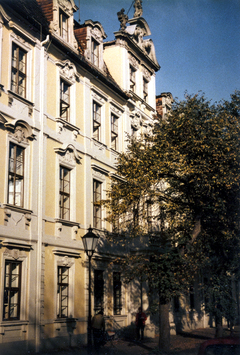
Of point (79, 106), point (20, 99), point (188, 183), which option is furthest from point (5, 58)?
point (188, 183)

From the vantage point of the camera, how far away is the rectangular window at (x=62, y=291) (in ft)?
58.2

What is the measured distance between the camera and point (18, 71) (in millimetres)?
16891

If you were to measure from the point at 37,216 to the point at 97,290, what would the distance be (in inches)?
223

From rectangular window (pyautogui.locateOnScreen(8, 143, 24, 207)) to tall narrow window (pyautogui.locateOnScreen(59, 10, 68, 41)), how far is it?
6641 mm

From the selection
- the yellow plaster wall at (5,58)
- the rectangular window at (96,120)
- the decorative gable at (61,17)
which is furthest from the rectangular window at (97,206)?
the yellow plaster wall at (5,58)

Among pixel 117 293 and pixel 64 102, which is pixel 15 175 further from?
pixel 117 293

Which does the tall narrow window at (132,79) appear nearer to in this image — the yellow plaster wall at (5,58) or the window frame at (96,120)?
the window frame at (96,120)

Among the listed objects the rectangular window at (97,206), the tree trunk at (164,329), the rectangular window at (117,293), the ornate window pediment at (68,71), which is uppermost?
the ornate window pediment at (68,71)

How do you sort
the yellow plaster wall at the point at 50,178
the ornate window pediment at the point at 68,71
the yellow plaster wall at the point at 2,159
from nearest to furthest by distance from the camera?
the yellow plaster wall at the point at 2,159 < the yellow plaster wall at the point at 50,178 < the ornate window pediment at the point at 68,71

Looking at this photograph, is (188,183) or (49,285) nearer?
(49,285)

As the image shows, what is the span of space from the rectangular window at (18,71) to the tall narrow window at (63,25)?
3514mm

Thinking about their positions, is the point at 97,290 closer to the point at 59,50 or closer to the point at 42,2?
the point at 59,50

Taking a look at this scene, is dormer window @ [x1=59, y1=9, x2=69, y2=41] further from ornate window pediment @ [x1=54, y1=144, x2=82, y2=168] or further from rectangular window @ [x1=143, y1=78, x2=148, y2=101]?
rectangular window @ [x1=143, y1=78, x2=148, y2=101]

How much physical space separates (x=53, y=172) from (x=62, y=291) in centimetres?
Result: 462
